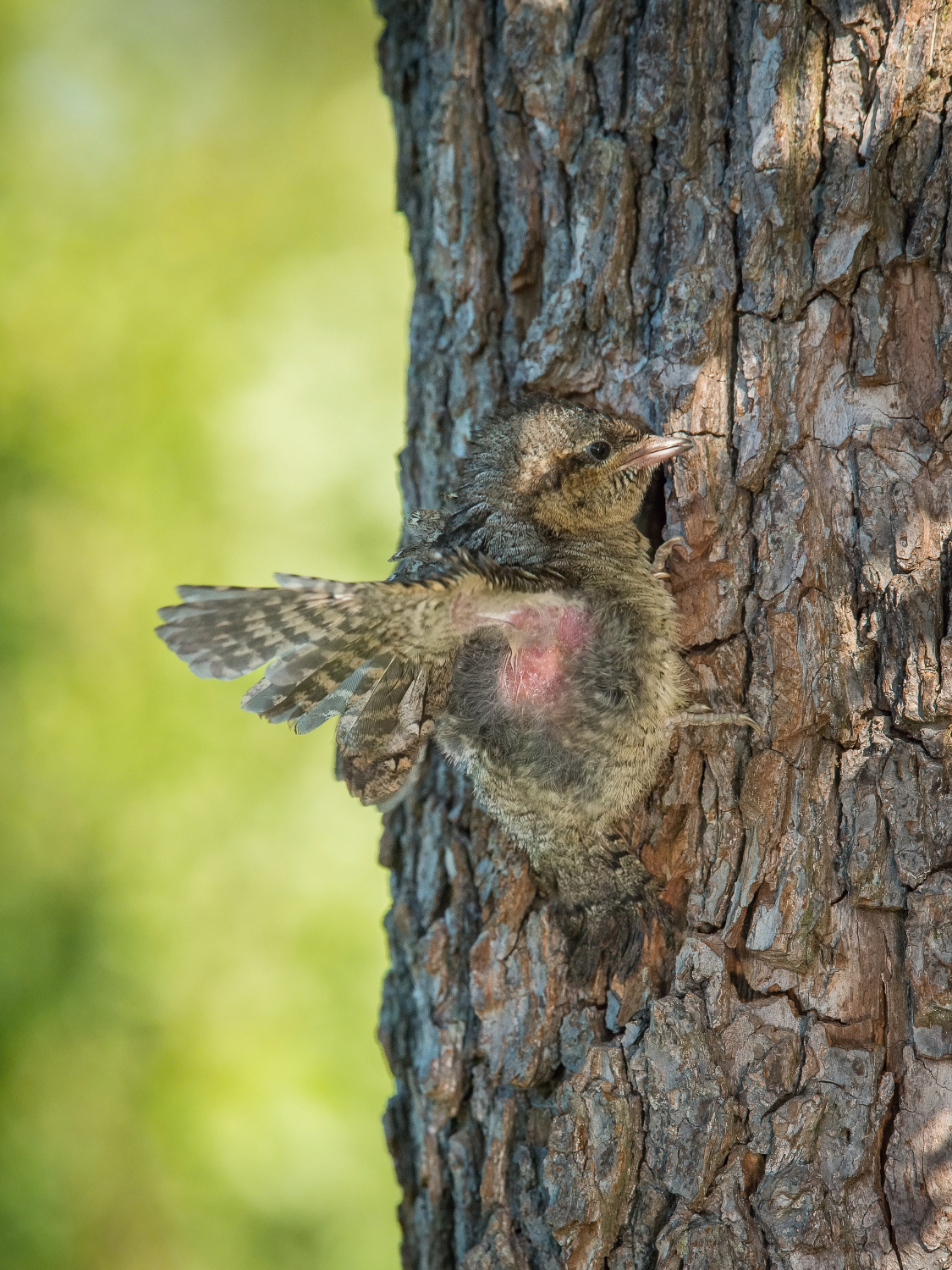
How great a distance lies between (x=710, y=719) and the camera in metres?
2.03

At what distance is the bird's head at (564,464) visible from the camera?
2.15 metres

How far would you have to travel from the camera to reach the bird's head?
7.04 ft

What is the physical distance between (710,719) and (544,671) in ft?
1.19

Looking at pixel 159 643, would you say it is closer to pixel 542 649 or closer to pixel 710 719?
pixel 542 649

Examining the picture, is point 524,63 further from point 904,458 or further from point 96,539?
point 96,539

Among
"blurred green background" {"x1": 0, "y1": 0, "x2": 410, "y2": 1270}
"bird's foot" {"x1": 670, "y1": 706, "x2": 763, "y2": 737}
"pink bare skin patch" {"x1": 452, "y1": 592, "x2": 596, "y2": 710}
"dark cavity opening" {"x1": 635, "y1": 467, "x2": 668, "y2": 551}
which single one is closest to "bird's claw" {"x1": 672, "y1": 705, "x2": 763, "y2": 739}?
"bird's foot" {"x1": 670, "y1": 706, "x2": 763, "y2": 737}

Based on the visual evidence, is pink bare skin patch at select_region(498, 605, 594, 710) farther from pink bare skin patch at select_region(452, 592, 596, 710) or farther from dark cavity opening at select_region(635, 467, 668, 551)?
dark cavity opening at select_region(635, 467, 668, 551)

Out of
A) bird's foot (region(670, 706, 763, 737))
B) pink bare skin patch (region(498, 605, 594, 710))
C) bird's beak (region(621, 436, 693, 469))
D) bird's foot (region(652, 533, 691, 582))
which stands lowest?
bird's foot (region(670, 706, 763, 737))

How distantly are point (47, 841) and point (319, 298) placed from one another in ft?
8.90

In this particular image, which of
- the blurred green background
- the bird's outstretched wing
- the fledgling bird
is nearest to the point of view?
the bird's outstretched wing

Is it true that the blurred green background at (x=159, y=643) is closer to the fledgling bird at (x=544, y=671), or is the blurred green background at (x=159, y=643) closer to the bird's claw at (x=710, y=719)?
the fledgling bird at (x=544, y=671)

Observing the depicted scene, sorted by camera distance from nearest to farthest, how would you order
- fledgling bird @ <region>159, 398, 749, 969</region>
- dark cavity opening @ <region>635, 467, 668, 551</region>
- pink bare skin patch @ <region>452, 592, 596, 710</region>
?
1. fledgling bird @ <region>159, 398, 749, 969</region>
2. pink bare skin patch @ <region>452, 592, 596, 710</region>
3. dark cavity opening @ <region>635, 467, 668, 551</region>

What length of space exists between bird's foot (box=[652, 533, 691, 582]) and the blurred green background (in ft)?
7.62

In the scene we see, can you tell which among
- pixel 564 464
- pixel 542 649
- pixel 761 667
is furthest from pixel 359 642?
pixel 761 667
